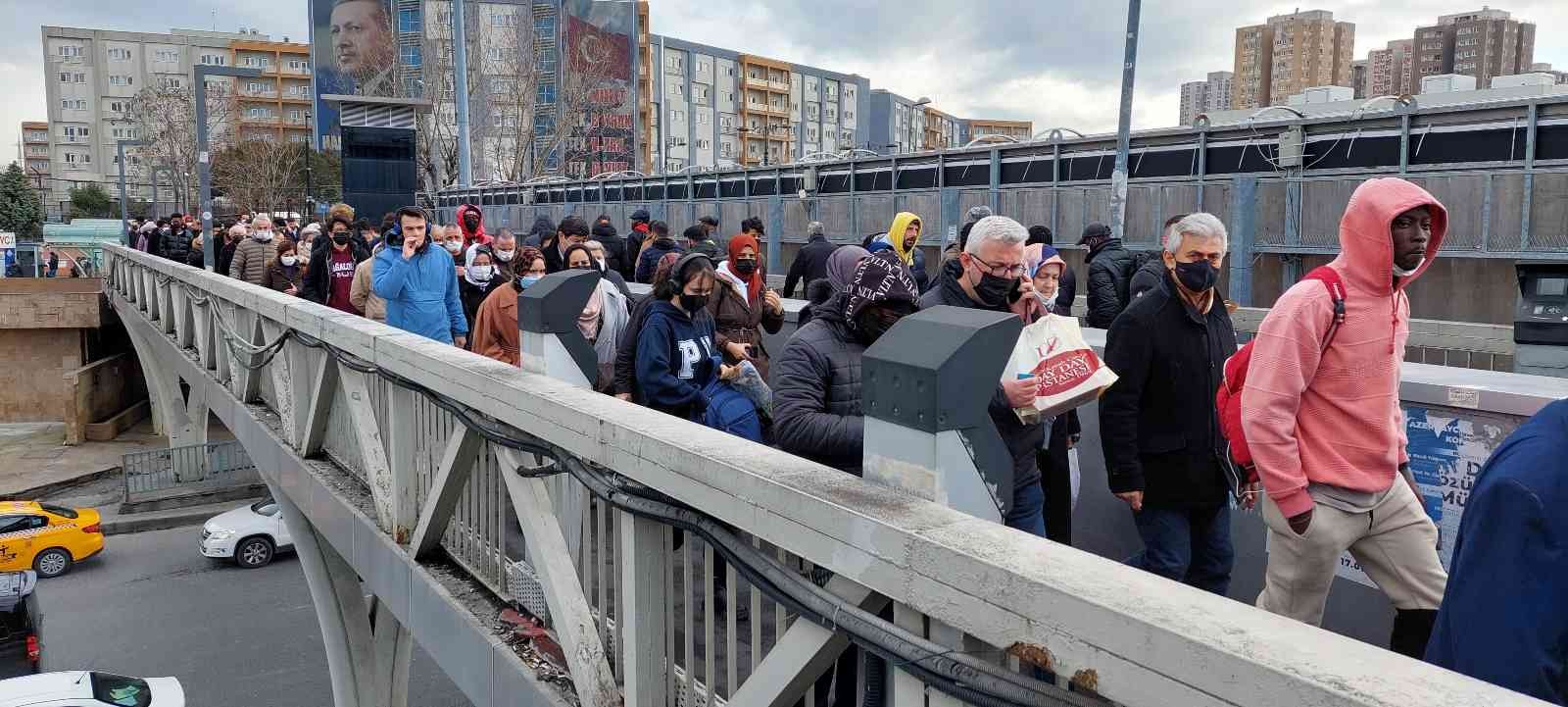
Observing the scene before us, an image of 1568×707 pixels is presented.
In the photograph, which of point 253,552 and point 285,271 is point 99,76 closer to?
point 253,552

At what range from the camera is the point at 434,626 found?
4621mm

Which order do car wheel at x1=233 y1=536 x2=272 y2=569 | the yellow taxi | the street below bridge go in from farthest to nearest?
car wheel at x1=233 y1=536 x2=272 y2=569, the yellow taxi, the street below bridge

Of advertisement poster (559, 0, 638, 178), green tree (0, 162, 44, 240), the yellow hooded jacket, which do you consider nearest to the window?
advertisement poster (559, 0, 638, 178)

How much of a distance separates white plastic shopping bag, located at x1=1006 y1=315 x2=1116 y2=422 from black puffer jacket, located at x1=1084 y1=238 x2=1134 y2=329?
4784 mm

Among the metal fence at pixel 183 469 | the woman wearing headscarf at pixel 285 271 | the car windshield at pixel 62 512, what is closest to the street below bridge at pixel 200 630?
the car windshield at pixel 62 512

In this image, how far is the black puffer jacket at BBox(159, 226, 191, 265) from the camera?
24391 millimetres

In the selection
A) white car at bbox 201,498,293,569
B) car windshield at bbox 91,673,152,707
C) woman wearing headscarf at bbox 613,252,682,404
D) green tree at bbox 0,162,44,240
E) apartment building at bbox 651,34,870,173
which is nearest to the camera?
woman wearing headscarf at bbox 613,252,682,404

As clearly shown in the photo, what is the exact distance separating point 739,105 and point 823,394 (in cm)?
9641

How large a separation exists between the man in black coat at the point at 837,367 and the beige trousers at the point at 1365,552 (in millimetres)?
1298

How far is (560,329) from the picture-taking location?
3969mm

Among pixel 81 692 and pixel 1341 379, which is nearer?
pixel 1341 379

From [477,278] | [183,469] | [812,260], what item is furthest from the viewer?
[183,469]

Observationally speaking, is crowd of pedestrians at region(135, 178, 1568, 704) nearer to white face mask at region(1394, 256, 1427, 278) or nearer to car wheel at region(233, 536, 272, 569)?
white face mask at region(1394, 256, 1427, 278)

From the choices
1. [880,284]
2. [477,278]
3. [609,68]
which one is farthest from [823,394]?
[609,68]
